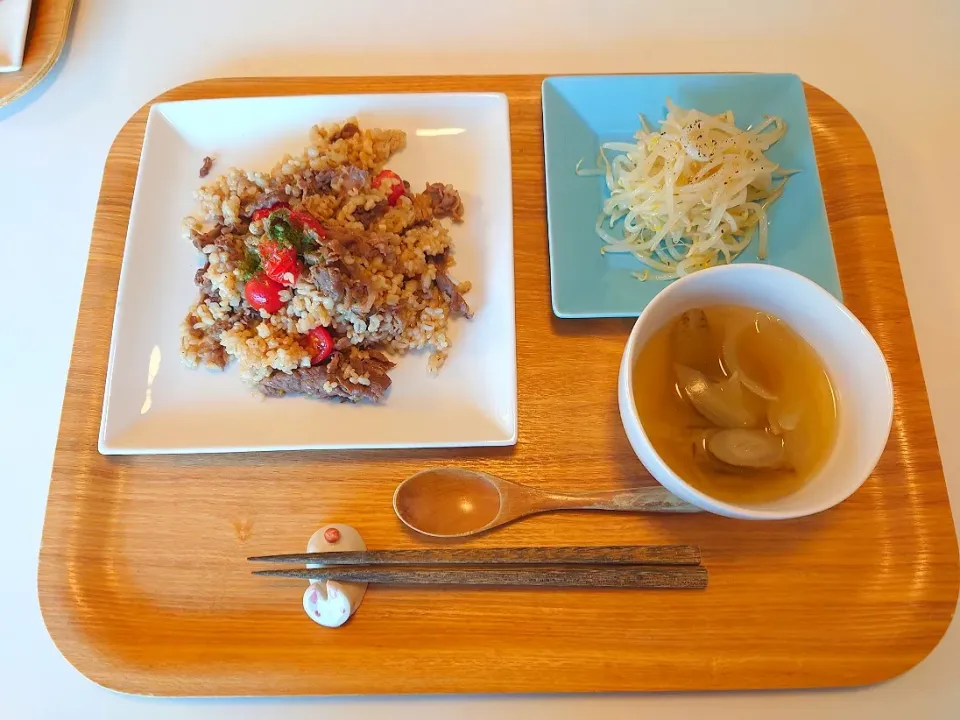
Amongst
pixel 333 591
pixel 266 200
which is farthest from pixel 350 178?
pixel 333 591

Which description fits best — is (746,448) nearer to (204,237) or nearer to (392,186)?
(392,186)

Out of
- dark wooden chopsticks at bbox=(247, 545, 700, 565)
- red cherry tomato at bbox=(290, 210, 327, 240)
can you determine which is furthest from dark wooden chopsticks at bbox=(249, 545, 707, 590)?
red cherry tomato at bbox=(290, 210, 327, 240)

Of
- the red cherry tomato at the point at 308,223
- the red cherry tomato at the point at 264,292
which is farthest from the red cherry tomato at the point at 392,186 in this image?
the red cherry tomato at the point at 264,292

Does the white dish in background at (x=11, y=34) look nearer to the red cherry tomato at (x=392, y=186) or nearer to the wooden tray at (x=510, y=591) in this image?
the wooden tray at (x=510, y=591)

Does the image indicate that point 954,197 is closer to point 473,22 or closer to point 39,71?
point 473,22

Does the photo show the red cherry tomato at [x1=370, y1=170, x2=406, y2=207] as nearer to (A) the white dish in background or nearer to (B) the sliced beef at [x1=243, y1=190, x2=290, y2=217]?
(B) the sliced beef at [x1=243, y1=190, x2=290, y2=217]

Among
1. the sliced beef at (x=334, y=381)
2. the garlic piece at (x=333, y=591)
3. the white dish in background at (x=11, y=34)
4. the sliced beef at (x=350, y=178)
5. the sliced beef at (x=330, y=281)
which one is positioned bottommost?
the garlic piece at (x=333, y=591)
